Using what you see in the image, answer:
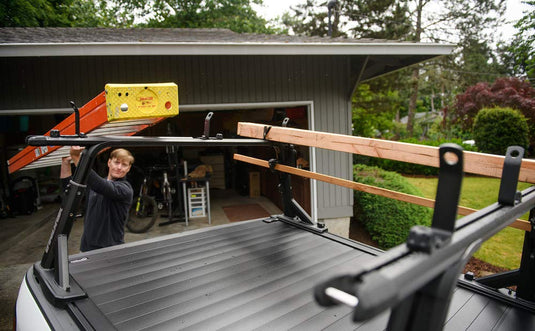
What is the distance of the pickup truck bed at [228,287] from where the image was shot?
145 cm

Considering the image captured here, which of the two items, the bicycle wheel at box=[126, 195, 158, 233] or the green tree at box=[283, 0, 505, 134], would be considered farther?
the green tree at box=[283, 0, 505, 134]

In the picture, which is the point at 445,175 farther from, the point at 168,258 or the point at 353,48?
the point at 353,48

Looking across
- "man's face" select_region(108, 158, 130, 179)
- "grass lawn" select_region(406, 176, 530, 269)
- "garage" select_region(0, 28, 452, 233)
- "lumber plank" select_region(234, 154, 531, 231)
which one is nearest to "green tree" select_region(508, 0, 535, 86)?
"garage" select_region(0, 28, 452, 233)

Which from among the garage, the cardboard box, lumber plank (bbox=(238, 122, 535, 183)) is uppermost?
the garage

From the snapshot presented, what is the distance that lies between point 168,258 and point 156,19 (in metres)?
20.5

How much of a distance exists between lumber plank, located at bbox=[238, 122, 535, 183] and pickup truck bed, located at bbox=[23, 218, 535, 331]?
0.63 metres

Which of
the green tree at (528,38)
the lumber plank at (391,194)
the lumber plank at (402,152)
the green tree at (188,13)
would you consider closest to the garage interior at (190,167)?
the lumber plank at (391,194)

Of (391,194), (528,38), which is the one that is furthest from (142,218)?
(528,38)

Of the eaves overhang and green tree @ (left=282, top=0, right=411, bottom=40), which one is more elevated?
green tree @ (left=282, top=0, right=411, bottom=40)

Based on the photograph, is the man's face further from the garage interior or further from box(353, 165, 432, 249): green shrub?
box(353, 165, 432, 249): green shrub

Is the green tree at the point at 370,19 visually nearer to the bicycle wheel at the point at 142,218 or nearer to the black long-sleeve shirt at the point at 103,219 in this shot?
the bicycle wheel at the point at 142,218

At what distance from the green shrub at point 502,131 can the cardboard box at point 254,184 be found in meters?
11.0

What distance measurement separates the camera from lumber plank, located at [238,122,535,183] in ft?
3.86

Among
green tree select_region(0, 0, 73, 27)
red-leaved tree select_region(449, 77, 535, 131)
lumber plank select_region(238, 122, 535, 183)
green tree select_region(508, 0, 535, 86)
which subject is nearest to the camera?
lumber plank select_region(238, 122, 535, 183)
